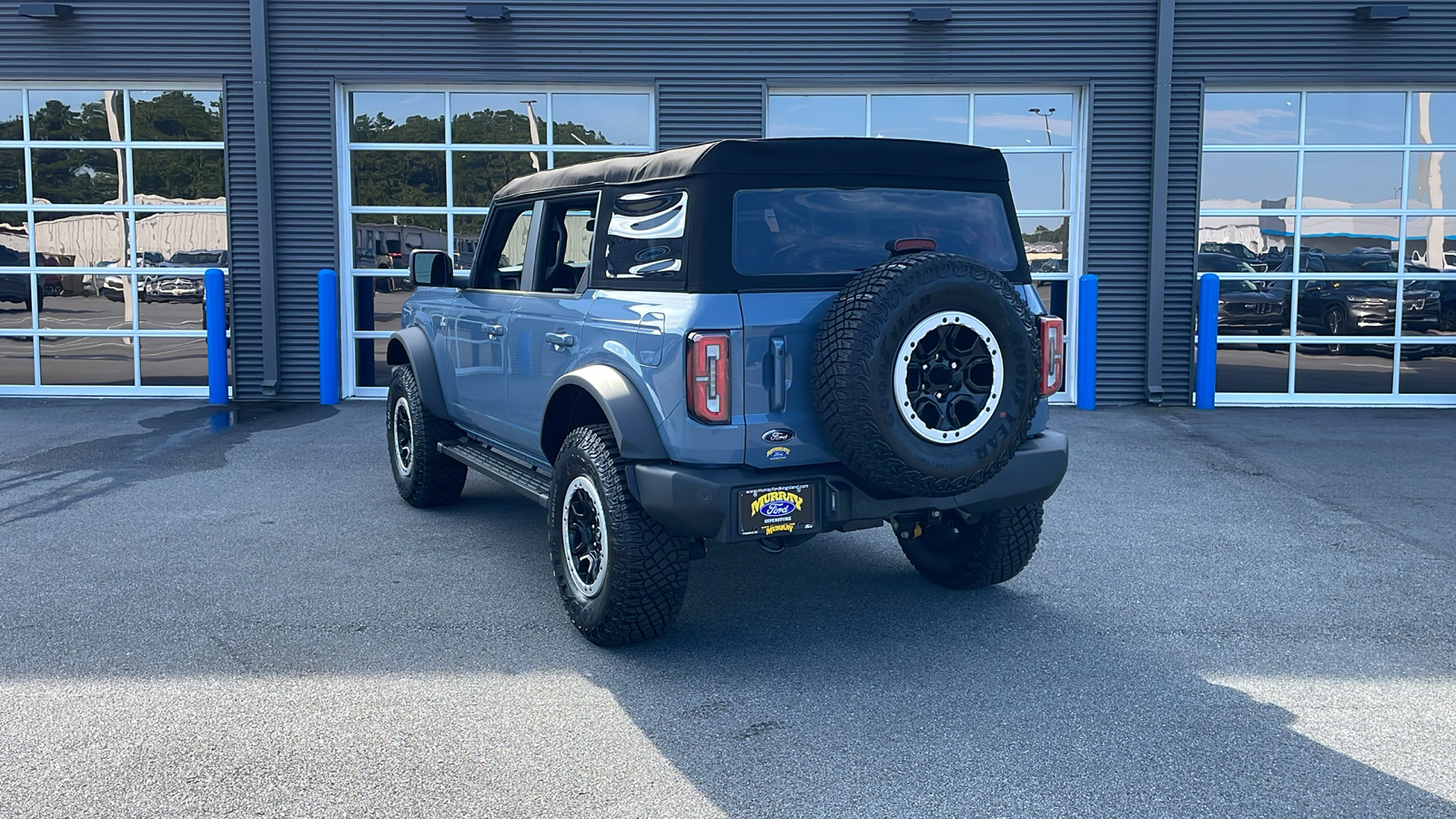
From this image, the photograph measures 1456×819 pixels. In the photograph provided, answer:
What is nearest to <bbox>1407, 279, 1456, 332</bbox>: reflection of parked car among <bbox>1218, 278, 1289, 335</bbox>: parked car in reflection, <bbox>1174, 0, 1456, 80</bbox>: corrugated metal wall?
<bbox>1218, 278, 1289, 335</bbox>: parked car in reflection

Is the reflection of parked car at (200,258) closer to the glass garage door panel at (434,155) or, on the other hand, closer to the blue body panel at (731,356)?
the glass garage door panel at (434,155)

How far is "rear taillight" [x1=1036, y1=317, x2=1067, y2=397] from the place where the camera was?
4.97 metres

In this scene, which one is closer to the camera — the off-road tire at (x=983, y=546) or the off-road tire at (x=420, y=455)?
the off-road tire at (x=983, y=546)

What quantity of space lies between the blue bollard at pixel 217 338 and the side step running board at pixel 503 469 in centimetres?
607

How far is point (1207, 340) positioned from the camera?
11844 mm

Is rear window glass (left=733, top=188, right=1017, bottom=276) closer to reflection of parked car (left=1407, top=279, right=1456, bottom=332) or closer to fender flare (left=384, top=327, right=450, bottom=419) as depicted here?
fender flare (left=384, top=327, right=450, bottom=419)

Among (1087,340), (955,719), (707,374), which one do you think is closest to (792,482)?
(707,374)

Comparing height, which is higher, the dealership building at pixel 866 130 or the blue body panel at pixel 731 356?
the dealership building at pixel 866 130

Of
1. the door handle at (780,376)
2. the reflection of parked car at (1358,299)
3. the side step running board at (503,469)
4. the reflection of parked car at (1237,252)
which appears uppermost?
the reflection of parked car at (1237,252)

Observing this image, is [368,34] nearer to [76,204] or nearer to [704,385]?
[76,204]

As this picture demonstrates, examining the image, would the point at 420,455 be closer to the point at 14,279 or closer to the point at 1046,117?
the point at 1046,117

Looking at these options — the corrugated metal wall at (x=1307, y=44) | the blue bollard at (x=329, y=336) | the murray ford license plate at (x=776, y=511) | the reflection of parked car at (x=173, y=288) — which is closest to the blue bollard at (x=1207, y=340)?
the corrugated metal wall at (x=1307, y=44)

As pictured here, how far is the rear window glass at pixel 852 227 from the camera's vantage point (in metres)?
4.76

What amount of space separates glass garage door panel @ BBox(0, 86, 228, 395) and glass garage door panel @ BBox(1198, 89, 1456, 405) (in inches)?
396
